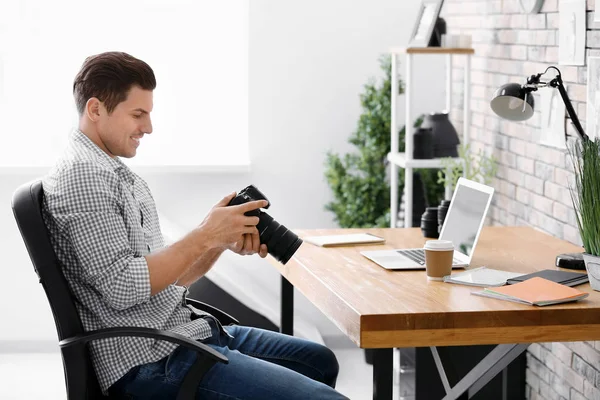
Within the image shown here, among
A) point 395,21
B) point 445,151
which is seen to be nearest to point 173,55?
point 395,21

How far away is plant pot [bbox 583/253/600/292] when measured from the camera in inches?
93.4

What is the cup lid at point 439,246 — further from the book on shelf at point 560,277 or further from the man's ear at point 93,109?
the man's ear at point 93,109

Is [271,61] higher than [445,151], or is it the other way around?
[271,61]

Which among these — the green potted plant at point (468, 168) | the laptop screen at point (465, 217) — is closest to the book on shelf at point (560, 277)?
the laptop screen at point (465, 217)

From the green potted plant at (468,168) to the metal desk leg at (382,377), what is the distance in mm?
1859

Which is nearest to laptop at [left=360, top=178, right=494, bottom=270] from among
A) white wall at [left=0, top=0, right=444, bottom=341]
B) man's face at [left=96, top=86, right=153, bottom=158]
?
man's face at [left=96, top=86, right=153, bottom=158]

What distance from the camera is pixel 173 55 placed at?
4816 millimetres

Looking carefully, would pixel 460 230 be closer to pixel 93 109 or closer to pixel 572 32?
A: pixel 572 32

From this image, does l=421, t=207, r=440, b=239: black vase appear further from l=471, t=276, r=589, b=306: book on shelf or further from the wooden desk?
l=471, t=276, r=589, b=306: book on shelf

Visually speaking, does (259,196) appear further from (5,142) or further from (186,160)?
(5,142)

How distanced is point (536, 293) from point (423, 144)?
1.95 m

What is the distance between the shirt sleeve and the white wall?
2.56m

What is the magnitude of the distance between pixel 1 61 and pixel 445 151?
7.77 ft

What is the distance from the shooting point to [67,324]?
2137 mm
